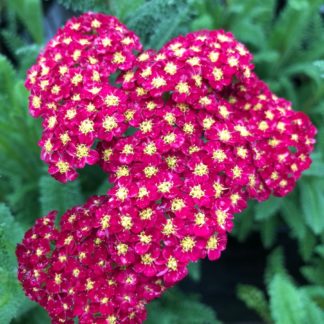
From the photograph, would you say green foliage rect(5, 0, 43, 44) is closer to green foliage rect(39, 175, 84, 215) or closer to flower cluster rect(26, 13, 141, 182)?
flower cluster rect(26, 13, 141, 182)

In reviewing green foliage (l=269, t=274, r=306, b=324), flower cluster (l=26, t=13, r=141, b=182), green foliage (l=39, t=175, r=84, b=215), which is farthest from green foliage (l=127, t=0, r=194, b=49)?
green foliage (l=269, t=274, r=306, b=324)

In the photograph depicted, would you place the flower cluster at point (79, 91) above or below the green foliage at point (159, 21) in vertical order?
below

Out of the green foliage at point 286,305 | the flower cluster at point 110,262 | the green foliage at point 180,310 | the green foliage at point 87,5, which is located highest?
the green foliage at point 87,5

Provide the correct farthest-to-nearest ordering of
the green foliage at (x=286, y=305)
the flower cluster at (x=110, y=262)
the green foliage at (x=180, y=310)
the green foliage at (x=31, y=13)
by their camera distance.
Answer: the green foliage at (x=31, y=13) < the green foliage at (x=180, y=310) < the green foliage at (x=286, y=305) < the flower cluster at (x=110, y=262)

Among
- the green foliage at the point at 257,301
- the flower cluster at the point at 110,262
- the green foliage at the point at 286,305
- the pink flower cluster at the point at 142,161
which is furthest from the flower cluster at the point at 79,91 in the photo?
the green foliage at the point at 257,301

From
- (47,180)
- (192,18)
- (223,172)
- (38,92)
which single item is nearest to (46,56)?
(38,92)

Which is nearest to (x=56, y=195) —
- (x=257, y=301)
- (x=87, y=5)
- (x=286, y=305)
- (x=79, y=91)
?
(x=79, y=91)

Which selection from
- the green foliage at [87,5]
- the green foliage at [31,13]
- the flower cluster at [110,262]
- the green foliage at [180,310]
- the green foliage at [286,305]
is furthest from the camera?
the green foliage at [31,13]

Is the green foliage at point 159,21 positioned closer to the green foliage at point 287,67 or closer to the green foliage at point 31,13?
the green foliage at point 287,67
